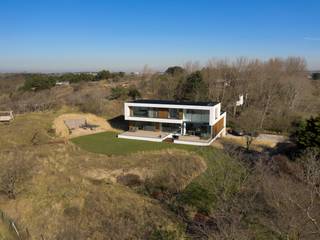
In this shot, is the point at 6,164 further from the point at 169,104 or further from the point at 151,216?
the point at 169,104

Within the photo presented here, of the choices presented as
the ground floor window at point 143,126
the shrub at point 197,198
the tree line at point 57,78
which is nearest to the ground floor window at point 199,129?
the ground floor window at point 143,126

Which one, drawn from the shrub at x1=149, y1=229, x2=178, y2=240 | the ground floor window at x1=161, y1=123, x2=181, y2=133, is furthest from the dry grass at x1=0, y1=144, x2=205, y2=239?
the ground floor window at x1=161, y1=123, x2=181, y2=133

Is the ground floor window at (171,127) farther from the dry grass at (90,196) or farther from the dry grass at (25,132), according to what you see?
the dry grass at (25,132)

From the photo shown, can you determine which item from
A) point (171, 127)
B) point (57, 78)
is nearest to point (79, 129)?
point (171, 127)

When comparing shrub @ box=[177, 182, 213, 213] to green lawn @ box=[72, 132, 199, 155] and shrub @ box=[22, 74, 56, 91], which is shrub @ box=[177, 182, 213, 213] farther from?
shrub @ box=[22, 74, 56, 91]

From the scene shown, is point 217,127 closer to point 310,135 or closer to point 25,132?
point 310,135
